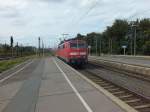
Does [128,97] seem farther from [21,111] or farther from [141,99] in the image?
[21,111]

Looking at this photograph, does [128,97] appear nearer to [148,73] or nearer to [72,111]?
[72,111]

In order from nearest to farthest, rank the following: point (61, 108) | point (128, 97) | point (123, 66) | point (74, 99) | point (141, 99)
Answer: point (61, 108), point (74, 99), point (141, 99), point (128, 97), point (123, 66)

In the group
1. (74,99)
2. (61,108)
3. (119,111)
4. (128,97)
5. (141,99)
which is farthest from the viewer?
(128,97)

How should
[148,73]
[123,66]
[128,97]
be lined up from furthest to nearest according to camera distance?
[123,66] < [148,73] < [128,97]

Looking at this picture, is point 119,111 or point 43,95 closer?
point 119,111

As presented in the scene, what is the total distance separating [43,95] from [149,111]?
→ 501 centimetres

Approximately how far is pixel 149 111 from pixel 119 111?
4.88 feet

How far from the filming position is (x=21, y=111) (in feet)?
35.2

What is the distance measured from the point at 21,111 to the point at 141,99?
549cm

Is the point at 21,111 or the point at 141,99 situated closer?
the point at 21,111

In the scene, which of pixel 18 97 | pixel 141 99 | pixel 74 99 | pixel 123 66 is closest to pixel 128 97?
pixel 141 99

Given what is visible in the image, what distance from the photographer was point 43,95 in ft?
48.3

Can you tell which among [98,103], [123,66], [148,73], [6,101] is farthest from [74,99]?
[123,66]

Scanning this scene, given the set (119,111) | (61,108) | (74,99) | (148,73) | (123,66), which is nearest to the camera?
(119,111)
